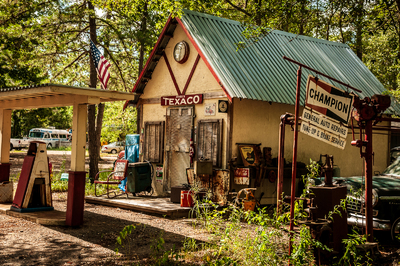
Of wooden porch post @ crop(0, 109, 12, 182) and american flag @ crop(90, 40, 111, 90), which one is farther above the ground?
american flag @ crop(90, 40, 111, 90)

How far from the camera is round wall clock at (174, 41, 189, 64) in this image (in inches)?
473

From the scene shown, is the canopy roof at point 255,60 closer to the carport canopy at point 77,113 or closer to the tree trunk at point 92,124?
the tree trunk at point 92,124

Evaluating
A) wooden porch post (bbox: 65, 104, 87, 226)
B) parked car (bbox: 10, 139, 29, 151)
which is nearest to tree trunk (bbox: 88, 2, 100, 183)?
wooden porch post (bbox: 65, 104, 87, 226)

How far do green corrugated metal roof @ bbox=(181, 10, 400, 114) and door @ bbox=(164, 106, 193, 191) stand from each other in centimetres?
184

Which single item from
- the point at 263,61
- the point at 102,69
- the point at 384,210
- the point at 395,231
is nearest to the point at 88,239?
the point at 384,210

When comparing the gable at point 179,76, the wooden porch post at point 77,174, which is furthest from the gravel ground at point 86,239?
the gable at point 179,76

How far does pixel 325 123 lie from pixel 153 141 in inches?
326

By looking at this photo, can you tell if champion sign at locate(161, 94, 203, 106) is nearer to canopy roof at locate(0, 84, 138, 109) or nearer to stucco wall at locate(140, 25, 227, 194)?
stucco wall at locate(140, 25, 227, 194)

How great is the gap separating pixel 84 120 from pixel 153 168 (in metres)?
4.93

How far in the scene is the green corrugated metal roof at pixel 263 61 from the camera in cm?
1077

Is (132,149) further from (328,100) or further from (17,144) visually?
(17,144)

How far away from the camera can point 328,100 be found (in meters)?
5.36

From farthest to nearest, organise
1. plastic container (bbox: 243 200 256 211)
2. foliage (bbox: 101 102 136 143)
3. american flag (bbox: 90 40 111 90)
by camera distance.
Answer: foliage (bbox: 101 102 136 143) → american flag (bbox: 90 40 111 90) → plastic container (bbox: 243 200 256 211)

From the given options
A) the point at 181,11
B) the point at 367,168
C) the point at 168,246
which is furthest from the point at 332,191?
the point at 181,11
